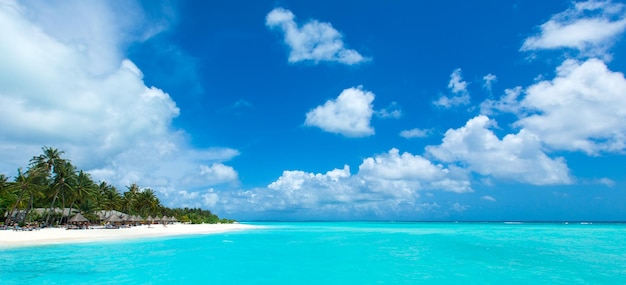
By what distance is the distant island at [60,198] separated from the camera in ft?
130

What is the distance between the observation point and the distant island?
1558 inches

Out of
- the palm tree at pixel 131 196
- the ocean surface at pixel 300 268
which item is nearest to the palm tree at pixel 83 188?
the palm tree at pixel 131 196

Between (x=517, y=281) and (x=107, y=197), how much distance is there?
60.9 meters

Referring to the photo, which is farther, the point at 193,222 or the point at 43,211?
the point at 193,222

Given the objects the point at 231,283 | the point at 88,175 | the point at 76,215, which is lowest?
the point at 231,283

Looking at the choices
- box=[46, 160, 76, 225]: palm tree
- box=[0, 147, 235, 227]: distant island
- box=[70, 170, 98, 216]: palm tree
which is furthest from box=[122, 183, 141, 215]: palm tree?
box=[46, 160, 76, 225]: palm tree

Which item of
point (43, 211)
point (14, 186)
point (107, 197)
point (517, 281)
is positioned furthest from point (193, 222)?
point (517, 281)

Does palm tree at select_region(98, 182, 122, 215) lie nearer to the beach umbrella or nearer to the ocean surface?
the beach umbrella

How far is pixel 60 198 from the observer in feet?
155

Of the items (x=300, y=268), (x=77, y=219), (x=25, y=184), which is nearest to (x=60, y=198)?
(x=77, y=219)

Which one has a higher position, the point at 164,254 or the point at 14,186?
the point at 14,186

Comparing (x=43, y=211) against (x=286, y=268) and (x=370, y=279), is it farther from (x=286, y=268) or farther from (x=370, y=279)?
(x=370, y=279)

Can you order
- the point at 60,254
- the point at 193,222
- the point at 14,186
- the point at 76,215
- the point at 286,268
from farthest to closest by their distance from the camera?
the point at 193,222 < the point at 76,215 < the point at 14,186 < the point at 60,254 < the point at 286,268

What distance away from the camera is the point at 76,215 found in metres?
→ 47.6
